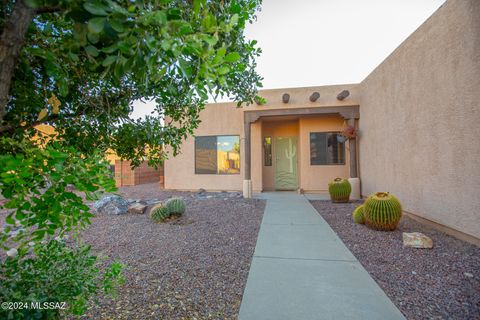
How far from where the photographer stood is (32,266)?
54.8 inches

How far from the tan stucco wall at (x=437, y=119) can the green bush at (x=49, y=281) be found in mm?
5173

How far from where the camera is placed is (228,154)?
1002 centimetres

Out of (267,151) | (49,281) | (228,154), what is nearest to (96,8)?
(49,281)

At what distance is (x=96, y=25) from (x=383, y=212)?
4946 millimetres

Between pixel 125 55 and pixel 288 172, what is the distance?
1008 cm

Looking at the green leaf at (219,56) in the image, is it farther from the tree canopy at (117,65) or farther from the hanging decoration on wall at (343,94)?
the hanging decoration on wall at (343,94)

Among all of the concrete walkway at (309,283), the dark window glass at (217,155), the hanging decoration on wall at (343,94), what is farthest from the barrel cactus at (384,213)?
the dark window glass at (217,155)

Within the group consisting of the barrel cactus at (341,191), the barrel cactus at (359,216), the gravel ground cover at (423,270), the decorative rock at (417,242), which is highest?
the barrel cactus at (341,191)

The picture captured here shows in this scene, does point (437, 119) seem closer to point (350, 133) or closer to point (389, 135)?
point (389, 135)

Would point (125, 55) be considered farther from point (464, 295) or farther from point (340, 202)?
point (340, 202)

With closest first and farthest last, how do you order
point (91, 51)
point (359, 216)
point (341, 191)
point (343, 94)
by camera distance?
point (91, 51) → point (359, 216) → point (341, 191) → point (343, 94)

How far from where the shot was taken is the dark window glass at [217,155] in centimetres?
998

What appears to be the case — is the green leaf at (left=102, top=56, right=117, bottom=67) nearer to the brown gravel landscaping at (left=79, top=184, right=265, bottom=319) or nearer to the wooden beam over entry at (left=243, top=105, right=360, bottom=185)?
the brown gravel landscaping at (left=79, top=184, right=265, bottom=319)

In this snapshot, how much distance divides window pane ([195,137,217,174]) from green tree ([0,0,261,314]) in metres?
8.28
